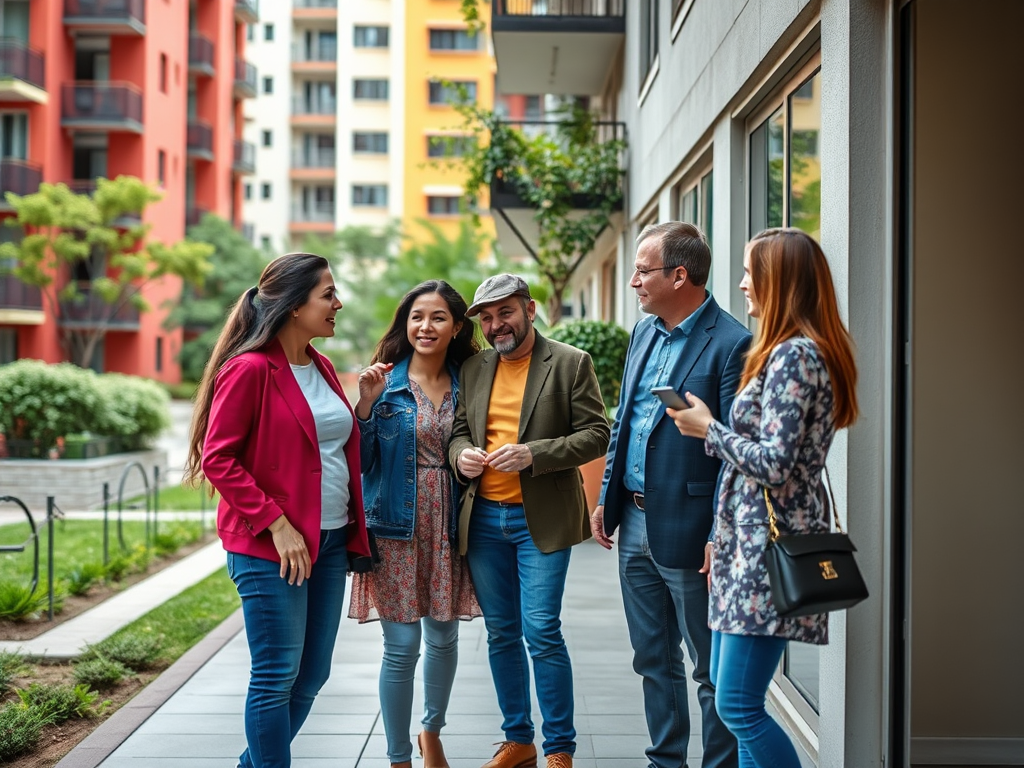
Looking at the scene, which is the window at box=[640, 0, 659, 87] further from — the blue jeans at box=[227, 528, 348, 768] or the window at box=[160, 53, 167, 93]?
the window at box=[160, 53, 167, 93]

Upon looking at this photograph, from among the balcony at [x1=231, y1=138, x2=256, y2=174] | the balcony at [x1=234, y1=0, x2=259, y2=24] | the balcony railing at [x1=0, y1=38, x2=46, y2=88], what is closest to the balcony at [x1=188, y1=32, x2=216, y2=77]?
the balcony at [x1=234, y1=0, x2=259, y2=24]

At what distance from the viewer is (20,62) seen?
1302 inches

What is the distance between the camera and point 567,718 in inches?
179

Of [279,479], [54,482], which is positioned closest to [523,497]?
[279,479]

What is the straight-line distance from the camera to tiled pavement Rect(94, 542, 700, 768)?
4.97 meters

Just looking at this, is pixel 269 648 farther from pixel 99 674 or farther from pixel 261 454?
pixel 99 674

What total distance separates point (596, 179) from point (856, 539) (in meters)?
11.3

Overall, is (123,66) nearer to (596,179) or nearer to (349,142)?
(349,142)

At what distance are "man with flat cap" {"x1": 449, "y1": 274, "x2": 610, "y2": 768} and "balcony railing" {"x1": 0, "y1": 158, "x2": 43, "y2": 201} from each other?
105 feet

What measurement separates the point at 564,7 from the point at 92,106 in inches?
884

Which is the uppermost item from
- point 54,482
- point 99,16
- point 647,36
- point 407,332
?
point 99,16

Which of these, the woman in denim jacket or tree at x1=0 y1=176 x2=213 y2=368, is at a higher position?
tree at x1=0 y1=176 x2=213 y2=368

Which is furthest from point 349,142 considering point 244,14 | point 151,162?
point 151,162

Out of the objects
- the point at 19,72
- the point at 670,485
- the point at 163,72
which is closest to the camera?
the point at 670,485
